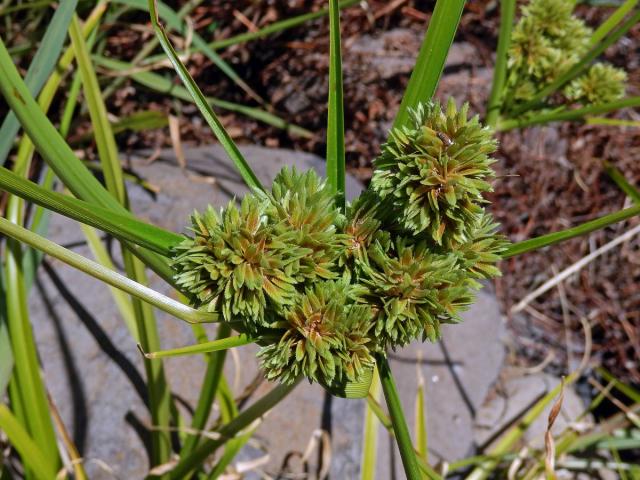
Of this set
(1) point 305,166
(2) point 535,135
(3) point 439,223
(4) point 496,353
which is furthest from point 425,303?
(2) point 535,135

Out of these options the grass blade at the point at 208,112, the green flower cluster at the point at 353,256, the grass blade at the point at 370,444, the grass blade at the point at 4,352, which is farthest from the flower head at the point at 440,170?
the grass blade at the point at 4,352

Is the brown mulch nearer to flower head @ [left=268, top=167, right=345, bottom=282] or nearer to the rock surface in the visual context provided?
the rock surface

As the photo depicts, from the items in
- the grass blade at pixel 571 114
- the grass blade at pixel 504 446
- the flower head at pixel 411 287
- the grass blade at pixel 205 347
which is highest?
the grass blade at pixel 571 114

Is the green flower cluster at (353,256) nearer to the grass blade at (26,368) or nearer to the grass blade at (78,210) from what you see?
the grass blade at (78,210)

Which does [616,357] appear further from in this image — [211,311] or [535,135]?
[211,311]

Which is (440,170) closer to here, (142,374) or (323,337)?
(323,337)

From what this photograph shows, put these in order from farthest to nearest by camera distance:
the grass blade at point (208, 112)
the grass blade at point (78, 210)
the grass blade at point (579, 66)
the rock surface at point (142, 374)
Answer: the rock surface at point (142, 374) < the grass blade at point (579, 66) < the grass blade at point (208, 112) < the grass blade at point (78, 210)
